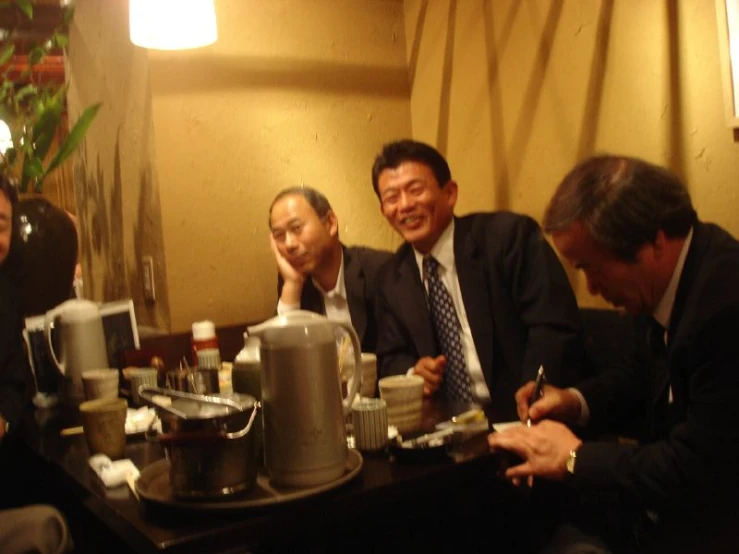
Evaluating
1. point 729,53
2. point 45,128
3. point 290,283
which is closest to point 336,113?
point 290,283

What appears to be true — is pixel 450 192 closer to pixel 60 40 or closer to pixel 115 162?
pixel 115 162

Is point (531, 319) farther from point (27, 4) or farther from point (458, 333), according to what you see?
point (27, 4)

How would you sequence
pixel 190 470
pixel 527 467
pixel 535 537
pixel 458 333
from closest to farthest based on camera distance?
pixel 190 470 → pixel 527 467 → pixel 535 537 → pixel 458 333

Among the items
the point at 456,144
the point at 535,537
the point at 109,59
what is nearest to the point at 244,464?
the point at 535,537

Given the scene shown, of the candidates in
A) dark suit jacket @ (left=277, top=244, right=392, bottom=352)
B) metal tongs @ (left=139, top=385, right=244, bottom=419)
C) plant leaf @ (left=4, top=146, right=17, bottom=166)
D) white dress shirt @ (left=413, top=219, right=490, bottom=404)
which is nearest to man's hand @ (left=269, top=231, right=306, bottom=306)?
dark suit jacket @ (left=277, top=244, right=392, bottom=352)

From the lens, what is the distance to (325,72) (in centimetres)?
267

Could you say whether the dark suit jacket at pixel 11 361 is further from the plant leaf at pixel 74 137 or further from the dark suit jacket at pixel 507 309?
the dark suit jacket at pixel 507 309

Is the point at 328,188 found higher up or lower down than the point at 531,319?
higher up

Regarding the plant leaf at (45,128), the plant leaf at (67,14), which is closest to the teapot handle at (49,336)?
the plant leaf at (45,128)

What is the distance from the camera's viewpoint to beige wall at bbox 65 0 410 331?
7.84 feet

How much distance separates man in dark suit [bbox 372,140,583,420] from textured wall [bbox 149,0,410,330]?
60 centimetres

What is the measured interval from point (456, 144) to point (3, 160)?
156cm

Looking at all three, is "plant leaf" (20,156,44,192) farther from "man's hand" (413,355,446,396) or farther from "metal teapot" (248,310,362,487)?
"metal teapot" (248,310,362,487)

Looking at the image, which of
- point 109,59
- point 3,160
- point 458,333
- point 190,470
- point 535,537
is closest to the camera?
point 190,470
